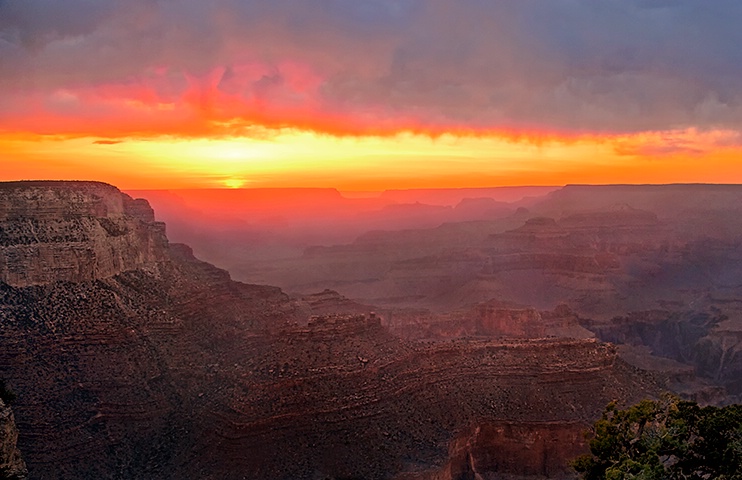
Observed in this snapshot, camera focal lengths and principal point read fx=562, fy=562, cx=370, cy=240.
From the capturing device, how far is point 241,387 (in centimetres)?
3080

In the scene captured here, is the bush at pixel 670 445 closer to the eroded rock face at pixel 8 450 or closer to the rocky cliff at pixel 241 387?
the rocky cliff at pixel 241 387

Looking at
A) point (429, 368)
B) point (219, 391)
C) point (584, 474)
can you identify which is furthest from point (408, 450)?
point (584, 474)

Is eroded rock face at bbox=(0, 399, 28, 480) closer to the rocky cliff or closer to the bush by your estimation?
the rocky cliff

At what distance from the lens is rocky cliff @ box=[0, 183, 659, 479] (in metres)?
28.6

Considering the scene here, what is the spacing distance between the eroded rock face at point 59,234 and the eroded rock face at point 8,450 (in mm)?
19035

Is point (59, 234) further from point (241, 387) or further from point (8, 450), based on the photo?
point (8, 450)

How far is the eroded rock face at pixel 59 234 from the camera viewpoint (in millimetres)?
33844

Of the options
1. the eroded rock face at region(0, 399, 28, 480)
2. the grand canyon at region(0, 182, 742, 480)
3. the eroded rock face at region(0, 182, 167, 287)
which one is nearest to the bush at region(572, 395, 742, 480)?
the grand canyon at region(0, 182, 742, 480)

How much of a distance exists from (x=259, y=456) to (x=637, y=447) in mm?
18804

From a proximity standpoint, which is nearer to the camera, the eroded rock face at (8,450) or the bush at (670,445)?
the bush at (670,445)

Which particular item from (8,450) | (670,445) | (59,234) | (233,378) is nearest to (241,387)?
(233,378)

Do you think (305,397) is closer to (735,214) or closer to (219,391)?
(219,391)

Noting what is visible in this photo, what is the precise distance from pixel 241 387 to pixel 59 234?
1635 centimetres

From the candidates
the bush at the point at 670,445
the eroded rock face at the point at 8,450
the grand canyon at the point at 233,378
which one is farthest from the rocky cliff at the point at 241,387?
the bush at the point at 670,445
